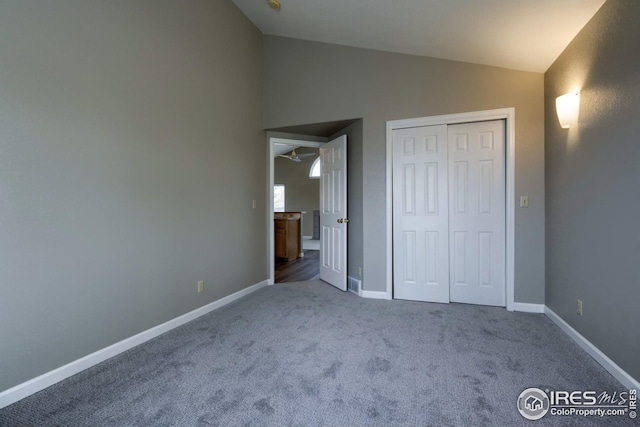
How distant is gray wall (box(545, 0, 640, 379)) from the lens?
1.57 meters

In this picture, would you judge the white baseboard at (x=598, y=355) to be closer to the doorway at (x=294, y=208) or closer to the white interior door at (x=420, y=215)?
the white interior door at (x=420, y=215)

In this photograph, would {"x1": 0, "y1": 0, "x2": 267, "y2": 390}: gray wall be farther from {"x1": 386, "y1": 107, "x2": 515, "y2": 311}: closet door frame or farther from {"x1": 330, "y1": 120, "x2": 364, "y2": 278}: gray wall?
{"x1": 386, "y1": 107, "x2": 515, "y2": 311}: closet door frame

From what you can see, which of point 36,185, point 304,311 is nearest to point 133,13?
point 36,185

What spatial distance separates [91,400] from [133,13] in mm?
2620

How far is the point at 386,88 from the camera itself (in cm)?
325

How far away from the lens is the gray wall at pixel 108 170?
4.99 ft

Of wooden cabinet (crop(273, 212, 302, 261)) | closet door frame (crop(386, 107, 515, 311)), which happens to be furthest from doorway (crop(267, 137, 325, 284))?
closet door frame (crop(386, 107, 515, 311))

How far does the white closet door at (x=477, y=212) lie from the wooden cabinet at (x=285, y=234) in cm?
353

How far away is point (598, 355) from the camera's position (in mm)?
1847

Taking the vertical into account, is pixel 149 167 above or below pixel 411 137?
below

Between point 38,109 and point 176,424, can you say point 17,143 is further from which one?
point 176,424

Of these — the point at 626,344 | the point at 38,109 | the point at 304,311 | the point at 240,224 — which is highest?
the point at 38,109

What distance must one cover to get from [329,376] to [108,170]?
204 centimetres

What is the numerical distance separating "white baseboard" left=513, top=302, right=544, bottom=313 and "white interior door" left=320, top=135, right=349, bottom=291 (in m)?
1.85
